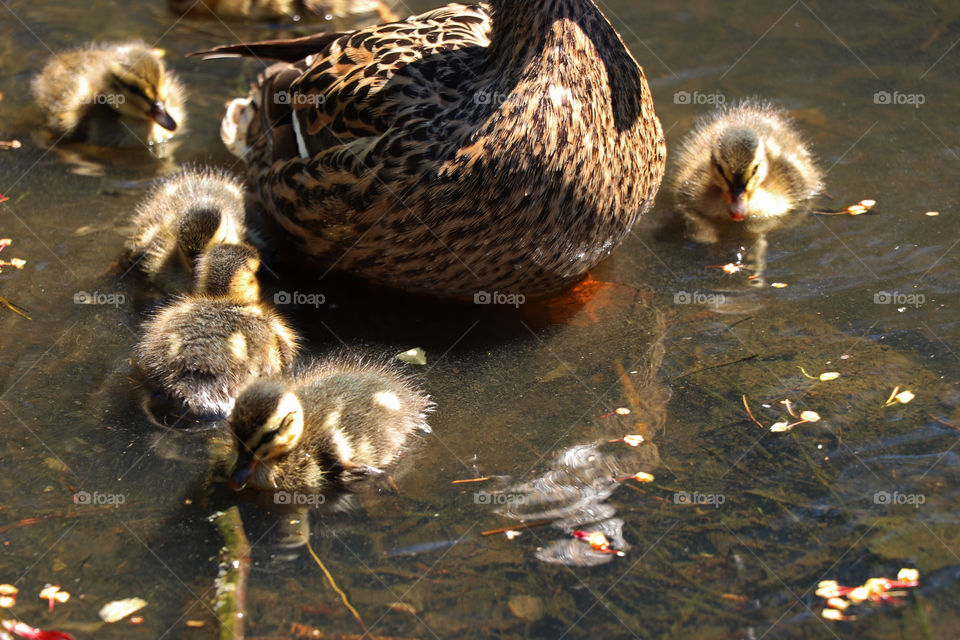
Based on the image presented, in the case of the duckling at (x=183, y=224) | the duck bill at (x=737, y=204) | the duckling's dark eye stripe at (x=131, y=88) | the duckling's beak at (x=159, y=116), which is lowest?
the duckling at (x=183, y=224)

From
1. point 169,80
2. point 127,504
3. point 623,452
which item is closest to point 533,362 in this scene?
point 623,452

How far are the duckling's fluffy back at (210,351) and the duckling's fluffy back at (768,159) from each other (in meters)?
2.13

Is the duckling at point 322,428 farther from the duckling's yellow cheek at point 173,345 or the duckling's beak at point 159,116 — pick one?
the duckling's beak at point 159,116

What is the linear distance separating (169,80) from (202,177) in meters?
1.15

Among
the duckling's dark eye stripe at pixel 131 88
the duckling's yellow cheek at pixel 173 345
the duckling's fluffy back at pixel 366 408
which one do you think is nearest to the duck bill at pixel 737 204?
the duckling's fluffy back at pixel 366 408

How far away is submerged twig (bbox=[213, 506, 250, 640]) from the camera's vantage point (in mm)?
2924

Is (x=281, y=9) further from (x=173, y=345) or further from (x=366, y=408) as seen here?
(x=366, y=408)

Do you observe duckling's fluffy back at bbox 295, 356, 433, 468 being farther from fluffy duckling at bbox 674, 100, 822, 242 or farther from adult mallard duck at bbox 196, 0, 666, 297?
fluffy duckling at bbox 674, 100, 822, 242

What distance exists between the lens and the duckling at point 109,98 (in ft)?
17.5

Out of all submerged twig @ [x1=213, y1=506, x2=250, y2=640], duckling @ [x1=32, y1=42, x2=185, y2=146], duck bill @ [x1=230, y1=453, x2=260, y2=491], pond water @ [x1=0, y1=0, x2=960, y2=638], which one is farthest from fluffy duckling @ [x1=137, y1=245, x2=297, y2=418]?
duckling @ [x1=32, y1=42, x2=185, y2=146]

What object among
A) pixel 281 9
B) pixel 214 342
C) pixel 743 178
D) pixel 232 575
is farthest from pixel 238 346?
pixel 281 9

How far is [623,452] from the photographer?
3.52 meters

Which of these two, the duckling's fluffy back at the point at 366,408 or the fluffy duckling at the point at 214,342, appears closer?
the duckling's fluffy back at the point at 366,408

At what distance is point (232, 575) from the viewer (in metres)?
3.09
